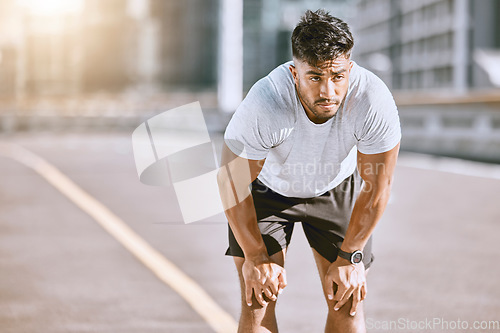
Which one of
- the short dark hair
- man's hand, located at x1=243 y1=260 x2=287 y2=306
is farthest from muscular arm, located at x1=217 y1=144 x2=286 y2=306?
the short dark hair

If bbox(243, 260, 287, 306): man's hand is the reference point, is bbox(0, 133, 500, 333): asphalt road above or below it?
below

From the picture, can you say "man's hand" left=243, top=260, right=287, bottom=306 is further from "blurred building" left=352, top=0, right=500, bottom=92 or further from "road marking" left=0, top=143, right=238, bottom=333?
"blurred building" left=352, top=0, right=500, bottom=92

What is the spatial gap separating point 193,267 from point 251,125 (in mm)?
4273

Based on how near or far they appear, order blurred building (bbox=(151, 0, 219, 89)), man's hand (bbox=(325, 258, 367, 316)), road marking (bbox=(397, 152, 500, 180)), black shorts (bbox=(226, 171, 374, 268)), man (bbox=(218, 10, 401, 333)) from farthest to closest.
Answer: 1. blurred building (bbox=(151, 0, 219, 89))
2. road marking (bbox=(397, 152, 500, 180))
3. black shorts (bbox=(226, 171, 374, 268))
4. man's hand (bbox=(325, 258, 367, 316))
5. man (bbox=(218, 10, 401, 333))

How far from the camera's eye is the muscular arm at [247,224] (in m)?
3.30

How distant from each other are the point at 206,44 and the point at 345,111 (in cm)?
14039

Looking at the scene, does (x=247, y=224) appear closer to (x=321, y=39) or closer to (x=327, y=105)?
(x=327, y=105)

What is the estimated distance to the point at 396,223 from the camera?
10109 mm

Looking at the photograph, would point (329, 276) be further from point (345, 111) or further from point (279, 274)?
point (345, 111)

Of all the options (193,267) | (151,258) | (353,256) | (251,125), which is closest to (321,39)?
(251,125)

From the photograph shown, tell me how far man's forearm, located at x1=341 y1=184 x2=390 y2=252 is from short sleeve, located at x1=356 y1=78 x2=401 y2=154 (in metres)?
0.17

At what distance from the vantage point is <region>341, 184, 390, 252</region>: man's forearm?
3.40m

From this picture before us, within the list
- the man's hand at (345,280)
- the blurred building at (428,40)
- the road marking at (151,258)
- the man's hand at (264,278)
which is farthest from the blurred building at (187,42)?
the man's hand at (264,278)

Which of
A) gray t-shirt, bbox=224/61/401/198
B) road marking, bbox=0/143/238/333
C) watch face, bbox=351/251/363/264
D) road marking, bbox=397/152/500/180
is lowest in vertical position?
road marking, bbox=397/152/500/180
